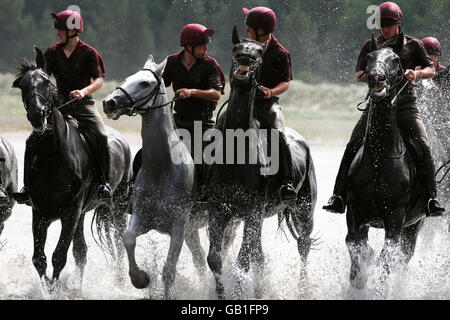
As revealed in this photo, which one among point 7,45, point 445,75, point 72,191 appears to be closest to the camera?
point 72,191

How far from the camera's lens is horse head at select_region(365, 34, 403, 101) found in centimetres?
728

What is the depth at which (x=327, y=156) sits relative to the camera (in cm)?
2178

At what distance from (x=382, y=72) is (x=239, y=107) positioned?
1118 millimetres

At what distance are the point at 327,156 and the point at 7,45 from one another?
10749 millimetres

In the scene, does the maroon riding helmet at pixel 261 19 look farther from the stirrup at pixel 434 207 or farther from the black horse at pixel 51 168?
the stirrup at pixel 434 207

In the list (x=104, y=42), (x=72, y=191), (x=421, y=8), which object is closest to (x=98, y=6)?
(x=104, y=42)

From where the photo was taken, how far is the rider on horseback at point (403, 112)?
786 centimetres

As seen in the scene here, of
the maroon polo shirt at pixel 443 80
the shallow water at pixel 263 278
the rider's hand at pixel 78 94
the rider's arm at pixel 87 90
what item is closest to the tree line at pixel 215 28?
the maroon polo shirt at pixel 443 80

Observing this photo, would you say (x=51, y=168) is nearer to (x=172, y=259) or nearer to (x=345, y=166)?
(x=172, y=259)

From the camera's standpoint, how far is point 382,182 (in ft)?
25.0

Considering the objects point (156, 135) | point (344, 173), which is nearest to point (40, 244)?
point (156, 135)

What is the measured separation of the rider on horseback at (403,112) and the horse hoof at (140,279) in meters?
1.56

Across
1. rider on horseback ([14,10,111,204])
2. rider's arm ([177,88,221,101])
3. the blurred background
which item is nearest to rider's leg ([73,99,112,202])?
rider on horseback ([14,10,111,204])
